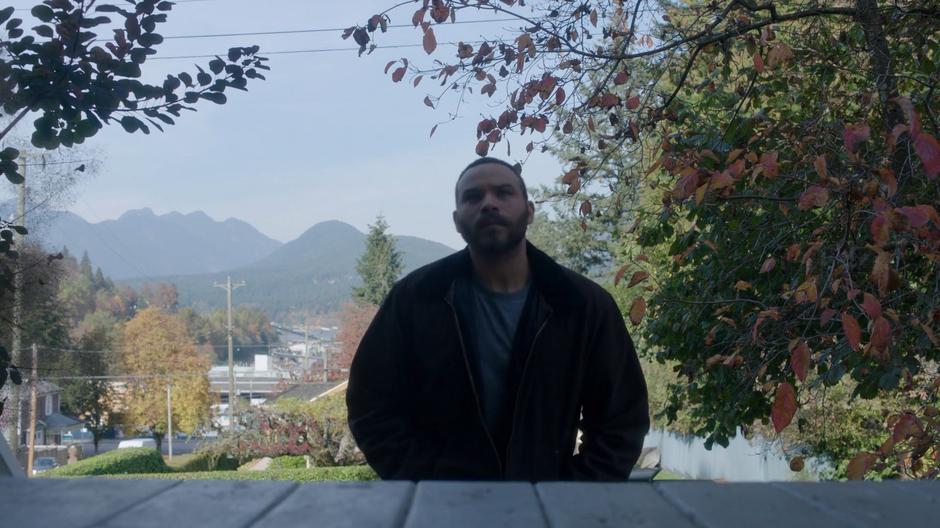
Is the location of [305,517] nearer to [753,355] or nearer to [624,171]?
[753,355]

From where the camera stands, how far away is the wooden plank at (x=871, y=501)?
1.06m

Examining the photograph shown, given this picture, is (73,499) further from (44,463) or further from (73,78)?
(44,463)

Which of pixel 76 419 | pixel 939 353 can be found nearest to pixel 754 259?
pixel 939 353

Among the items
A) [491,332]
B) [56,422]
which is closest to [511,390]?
[491,332]

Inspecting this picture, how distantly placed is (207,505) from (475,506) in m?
0.27

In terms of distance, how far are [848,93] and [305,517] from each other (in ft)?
21.0

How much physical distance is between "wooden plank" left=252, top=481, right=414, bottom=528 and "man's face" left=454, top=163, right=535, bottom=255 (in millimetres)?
2159

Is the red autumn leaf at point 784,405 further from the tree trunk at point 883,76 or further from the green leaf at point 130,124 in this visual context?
the green leaf at point 130,124

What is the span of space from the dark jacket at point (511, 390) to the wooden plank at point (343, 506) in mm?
1980

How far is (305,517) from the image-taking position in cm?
106

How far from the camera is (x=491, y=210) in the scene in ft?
11.0

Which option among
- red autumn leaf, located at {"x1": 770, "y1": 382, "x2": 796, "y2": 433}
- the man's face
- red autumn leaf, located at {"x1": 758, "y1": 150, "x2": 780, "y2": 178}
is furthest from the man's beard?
red autumn leaf, located at {"x1": 758, "y1": 150, "x2": 780, "y2": 178}

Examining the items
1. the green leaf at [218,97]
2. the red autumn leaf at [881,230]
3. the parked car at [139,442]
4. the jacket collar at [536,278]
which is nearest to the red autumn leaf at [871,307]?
the red autumn leaf at [881,230]

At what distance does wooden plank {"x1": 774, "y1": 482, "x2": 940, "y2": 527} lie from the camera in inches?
41.9
